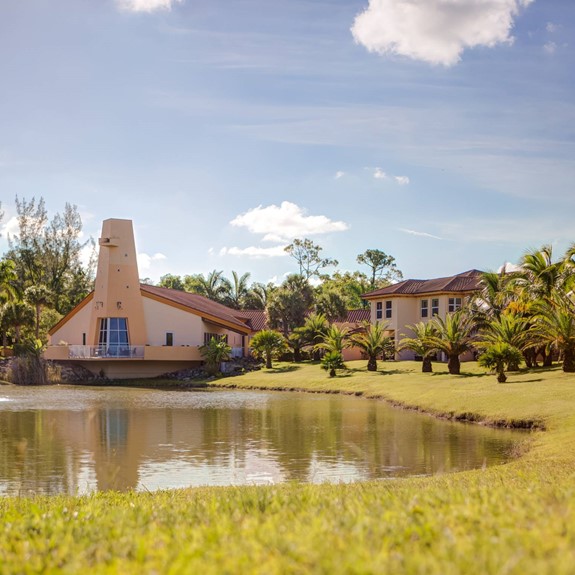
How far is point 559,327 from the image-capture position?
98.3 feet

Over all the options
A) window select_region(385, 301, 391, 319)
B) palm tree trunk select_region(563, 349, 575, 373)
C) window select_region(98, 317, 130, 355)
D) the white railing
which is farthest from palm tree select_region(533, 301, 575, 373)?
window select_region(98, 317, 130, 355)

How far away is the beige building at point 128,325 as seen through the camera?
175 feet

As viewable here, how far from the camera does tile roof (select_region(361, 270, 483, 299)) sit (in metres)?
52.0

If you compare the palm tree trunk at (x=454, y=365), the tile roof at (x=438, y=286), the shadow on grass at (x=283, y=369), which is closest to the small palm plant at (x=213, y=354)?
the shadow on grass at (x=283, y=369)

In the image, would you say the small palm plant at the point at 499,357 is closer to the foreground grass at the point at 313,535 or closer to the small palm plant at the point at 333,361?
the small palm plant at the point at 333,361

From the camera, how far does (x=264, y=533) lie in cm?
502

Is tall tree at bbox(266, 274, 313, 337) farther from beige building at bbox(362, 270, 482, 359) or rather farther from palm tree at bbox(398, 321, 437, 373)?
palm tree at bbox(398, 321, 437, 373)

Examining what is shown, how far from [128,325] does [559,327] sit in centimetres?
3367

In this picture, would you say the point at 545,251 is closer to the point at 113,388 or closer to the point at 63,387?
the point at 113,388

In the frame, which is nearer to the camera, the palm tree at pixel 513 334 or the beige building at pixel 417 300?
the palm tree at pixel 513 334

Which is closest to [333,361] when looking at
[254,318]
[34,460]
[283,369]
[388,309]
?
[283,369]

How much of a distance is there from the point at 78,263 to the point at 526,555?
76.6 m

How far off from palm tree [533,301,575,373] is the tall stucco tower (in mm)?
31886

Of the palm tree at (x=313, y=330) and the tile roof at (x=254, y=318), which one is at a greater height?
the tile roof at (x=254, y=318)
